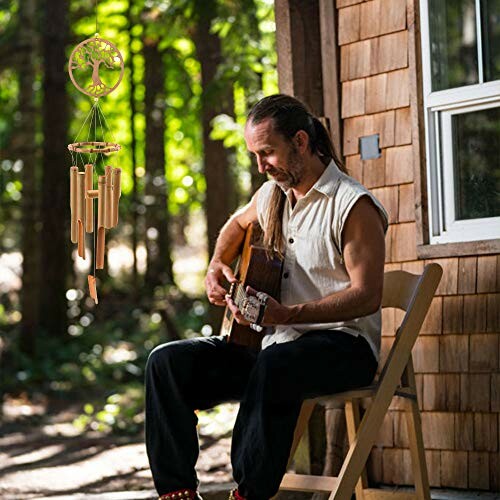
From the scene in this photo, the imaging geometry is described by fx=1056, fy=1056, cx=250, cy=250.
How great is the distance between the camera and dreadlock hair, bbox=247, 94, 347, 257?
4.05 metres

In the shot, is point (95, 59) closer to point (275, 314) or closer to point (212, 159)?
point (275, 314)

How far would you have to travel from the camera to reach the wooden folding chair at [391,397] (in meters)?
3.87

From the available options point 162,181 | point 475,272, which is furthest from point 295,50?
point 162,181

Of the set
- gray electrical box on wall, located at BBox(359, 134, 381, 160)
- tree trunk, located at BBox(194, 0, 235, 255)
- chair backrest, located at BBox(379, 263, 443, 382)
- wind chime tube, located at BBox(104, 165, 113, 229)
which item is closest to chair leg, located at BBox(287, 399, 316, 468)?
chair backrest, located at BBox(379, 263, 443, 382)

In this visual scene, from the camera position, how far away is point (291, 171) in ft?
13.4

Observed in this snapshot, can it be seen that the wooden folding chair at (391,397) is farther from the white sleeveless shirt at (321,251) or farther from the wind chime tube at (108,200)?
the wind chime tube at (108,200)

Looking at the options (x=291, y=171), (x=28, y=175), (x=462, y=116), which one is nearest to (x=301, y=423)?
(x=291, y=171)

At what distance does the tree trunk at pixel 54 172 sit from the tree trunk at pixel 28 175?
0.70 feet

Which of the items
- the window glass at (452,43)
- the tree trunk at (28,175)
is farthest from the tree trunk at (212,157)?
the window glass at (452,43)

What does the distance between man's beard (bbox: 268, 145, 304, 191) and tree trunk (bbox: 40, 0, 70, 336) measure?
1044cm

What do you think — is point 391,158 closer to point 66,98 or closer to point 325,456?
point 325,456

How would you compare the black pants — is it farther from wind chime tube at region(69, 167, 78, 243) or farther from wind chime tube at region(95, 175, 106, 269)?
wind chime tube at region(69, 167, 78, 243)

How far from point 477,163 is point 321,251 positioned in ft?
3.54

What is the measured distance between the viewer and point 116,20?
2069cm
